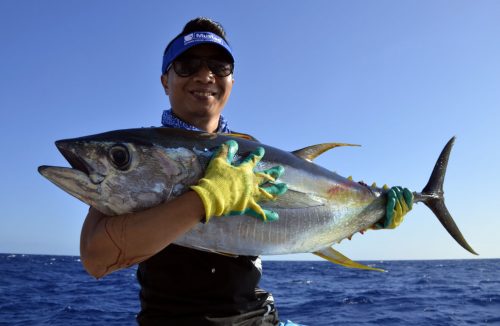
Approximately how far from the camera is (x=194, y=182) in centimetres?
240

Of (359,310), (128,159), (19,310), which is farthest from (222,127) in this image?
(19,310)

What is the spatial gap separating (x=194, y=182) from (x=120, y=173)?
1.29 ft

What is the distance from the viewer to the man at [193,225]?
2.18 metres

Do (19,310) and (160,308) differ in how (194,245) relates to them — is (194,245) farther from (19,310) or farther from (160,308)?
(19,310)

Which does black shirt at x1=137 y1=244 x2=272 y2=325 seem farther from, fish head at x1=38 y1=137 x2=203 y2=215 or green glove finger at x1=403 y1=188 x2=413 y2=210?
green glove finger at x1=403 y1=188 x2=413 y2=210

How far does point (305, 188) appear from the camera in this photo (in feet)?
9.31

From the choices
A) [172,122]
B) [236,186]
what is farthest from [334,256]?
[172,122]

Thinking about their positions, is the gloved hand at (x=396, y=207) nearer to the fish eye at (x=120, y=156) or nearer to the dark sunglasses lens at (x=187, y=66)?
the dark sunglasses lens at (x=187, y=66)

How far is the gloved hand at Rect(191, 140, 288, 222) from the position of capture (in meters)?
2.22

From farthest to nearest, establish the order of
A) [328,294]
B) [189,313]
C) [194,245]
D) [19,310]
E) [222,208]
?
[328,294]
[19,310]
[189,313]
[194,245]
[222,208]

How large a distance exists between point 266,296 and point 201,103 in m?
1.49

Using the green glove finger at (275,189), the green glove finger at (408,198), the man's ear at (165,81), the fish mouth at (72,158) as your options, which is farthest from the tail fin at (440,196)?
the fish mouth at (72,158)

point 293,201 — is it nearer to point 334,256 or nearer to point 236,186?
point 236,186

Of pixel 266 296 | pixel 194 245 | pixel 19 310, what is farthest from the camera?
pixel 19 310
